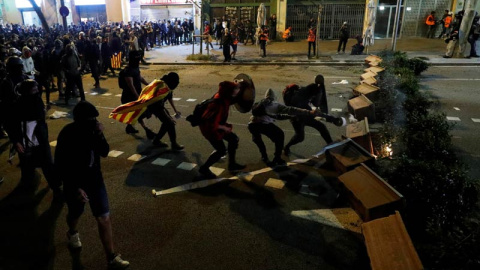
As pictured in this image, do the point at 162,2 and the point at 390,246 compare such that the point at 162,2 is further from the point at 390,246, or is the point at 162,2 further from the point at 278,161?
the point at 390,246

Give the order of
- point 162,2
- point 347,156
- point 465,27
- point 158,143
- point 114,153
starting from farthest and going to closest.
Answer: point 162,2, point 465,27, point 158,143, point 114,153, point 347,156

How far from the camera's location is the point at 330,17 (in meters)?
25.1

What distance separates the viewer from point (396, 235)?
345cm

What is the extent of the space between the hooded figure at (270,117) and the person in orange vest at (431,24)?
840 inches

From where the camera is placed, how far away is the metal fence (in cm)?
2478

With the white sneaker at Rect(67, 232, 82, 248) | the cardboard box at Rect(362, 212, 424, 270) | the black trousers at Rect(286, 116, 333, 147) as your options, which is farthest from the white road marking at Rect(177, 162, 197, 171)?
the cardboard box at Rect(362, 212, 424, 270)

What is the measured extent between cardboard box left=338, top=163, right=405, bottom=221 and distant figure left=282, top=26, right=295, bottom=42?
21.7m

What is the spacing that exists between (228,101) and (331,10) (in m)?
22.0

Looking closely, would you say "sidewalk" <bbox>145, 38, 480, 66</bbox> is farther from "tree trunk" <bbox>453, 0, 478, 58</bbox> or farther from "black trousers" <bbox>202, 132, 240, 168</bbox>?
"black trousers" <bbox>202, 132, 240, 168</bbox>

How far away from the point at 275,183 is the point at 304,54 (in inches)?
622

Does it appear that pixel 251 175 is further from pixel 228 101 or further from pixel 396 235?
pixel 396 235

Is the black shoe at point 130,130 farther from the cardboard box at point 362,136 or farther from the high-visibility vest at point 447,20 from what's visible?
the high-visibility vest at point 447,20

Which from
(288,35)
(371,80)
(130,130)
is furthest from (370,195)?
(288,35)

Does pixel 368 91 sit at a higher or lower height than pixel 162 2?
lower
